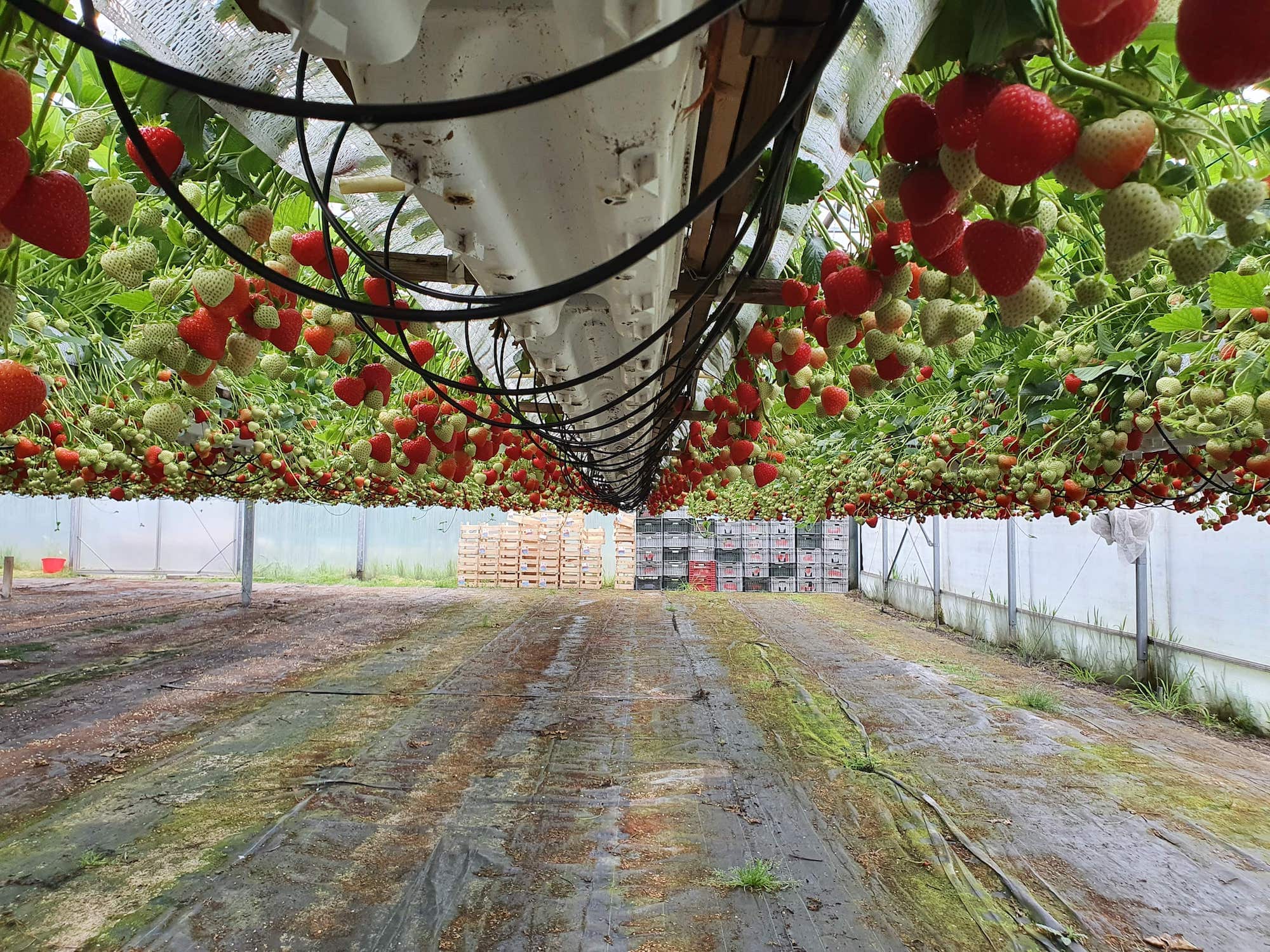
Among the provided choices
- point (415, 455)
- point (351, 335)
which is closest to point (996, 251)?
point (351, 335)

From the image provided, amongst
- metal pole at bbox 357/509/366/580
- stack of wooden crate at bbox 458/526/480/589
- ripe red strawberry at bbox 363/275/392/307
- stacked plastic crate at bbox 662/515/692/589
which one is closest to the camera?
ripe red strawberry at bbox 363/275/392/307

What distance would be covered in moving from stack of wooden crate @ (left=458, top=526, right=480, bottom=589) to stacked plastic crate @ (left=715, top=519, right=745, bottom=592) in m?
6.03

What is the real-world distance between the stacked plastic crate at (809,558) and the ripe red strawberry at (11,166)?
20.5m

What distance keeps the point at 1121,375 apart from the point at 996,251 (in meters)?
3.50

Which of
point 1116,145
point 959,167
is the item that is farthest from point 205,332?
point 1116,145

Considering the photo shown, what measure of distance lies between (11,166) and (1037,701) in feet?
25.2

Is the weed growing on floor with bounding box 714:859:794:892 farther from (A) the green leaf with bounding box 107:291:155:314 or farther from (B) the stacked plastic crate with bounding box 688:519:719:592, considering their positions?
(B) the stacked plastic crate with bounding box 688:519:719:592

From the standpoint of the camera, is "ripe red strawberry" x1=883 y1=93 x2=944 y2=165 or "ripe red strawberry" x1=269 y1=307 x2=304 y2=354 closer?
"ripe red strawberry" x1=883 y1=93 x2=944 y2=165

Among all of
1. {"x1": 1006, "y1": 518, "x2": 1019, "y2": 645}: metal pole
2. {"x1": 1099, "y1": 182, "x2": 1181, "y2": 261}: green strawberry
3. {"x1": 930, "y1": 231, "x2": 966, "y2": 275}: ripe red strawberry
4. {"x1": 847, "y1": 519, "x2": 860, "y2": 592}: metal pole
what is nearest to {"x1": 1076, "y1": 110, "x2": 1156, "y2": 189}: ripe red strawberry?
{"x1": 1099, "y1": 182, "x2": 1181, "y2": 261}: green strawberry

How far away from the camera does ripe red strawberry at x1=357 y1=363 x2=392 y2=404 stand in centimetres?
232

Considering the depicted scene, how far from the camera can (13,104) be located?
679 mm

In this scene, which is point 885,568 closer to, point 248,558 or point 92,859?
point 248,558

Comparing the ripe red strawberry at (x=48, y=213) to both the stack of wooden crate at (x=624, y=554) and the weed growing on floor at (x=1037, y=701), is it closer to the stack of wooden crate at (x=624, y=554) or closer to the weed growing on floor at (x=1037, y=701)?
the weed growing on floor at (x=1037, y=701)

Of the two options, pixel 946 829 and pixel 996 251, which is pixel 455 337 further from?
pixel 946 829
